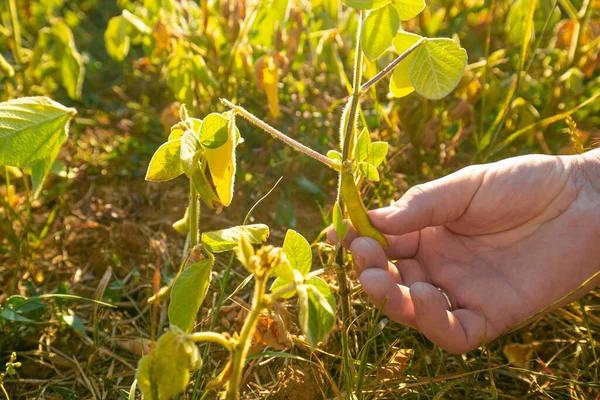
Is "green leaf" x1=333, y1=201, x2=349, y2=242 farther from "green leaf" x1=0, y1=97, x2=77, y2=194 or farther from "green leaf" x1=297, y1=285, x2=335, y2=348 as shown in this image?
"green leaf" x1=0, y1=97, x2=77, y2=194

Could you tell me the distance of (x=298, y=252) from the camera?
3.50 feet

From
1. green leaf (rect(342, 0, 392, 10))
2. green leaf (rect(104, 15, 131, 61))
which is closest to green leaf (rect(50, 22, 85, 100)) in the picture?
green leaf (rect(104, 15, 131, 61))

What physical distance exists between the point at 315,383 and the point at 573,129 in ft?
3.01

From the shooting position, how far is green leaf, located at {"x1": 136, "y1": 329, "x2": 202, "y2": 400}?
844mm

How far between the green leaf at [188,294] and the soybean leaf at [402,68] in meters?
0.55

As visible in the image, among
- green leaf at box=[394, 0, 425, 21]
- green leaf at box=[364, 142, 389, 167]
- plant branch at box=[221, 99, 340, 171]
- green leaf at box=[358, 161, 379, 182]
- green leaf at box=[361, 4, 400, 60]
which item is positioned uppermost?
green leaf at box=[394, 0, 425, 21]

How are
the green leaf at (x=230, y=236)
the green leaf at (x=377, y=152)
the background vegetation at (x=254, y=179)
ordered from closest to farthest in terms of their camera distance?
1. the green leaf at (x=230, y=236)
2. the green leaf at (x=377, y=152)
3. the background vegetation at (x=254, y=179)

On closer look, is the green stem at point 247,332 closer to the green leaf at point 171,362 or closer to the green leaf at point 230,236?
the green leaf at point 171,362

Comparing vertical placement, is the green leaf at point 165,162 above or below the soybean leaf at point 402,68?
below

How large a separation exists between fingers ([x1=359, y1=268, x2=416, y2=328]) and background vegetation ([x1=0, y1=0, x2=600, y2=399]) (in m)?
0.10

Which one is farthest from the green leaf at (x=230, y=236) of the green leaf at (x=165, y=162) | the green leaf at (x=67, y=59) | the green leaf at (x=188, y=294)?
the green leaf at (x=67, y=59)

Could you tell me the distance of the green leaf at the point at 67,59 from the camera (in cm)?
194

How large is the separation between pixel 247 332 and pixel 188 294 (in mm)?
241

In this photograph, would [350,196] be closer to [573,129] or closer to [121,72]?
[573,129]
